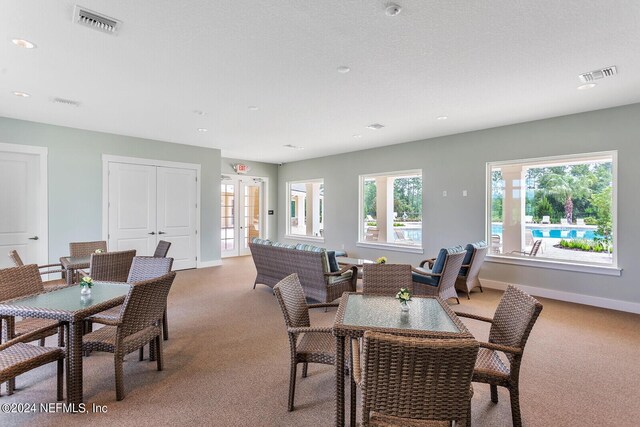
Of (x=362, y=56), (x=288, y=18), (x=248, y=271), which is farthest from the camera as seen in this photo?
(x=248, y=271)

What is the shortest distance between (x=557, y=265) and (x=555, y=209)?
0.92 m

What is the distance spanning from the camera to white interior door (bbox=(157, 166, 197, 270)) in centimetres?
693

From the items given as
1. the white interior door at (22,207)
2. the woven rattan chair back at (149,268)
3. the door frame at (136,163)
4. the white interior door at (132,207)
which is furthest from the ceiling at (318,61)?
the woven rattan chair back at (149,268)

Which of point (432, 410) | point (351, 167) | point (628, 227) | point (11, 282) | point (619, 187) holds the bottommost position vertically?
point (432, 410)

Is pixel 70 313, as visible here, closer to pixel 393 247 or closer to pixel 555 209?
pixel 393 247

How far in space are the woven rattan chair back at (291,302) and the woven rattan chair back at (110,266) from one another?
8.46 ft

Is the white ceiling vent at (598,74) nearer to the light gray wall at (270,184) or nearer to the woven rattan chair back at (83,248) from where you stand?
the woven rattan chair back at (83,248)

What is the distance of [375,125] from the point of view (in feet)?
18.2

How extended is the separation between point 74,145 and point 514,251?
26.4ft

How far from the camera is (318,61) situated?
316 centimetres

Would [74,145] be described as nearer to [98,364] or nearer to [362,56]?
[98,364]

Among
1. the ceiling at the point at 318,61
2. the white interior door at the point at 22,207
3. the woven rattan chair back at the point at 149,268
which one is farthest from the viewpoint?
the white interior door at the point at 22,207

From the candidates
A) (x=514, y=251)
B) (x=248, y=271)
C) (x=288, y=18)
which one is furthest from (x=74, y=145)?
(x=514, y=251)

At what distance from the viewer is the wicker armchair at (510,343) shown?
186cm
